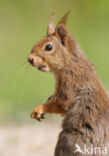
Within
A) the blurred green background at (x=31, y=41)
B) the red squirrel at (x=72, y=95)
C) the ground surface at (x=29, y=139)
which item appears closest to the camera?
the red squirrel at (x=72, y=95)

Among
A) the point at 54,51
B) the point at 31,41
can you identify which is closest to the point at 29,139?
the point at 54,51

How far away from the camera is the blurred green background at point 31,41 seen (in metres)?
8.59

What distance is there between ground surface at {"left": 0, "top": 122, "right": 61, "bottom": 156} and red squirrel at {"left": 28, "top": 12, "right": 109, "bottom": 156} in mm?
2178

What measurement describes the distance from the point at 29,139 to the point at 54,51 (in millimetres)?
2765

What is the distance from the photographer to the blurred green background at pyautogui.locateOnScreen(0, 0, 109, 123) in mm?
8594

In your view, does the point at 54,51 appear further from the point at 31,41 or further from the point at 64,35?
the point at 31,41

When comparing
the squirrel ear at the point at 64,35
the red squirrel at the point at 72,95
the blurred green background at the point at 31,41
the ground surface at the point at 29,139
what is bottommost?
the red squirrel at the point at 72,95

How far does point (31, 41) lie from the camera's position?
10125 millimetres

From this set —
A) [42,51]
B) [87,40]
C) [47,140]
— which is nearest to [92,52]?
[87,40]

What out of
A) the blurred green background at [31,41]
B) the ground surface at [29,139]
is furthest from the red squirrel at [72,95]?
the blurred green background at [31,41]

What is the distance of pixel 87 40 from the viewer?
10.5 meters

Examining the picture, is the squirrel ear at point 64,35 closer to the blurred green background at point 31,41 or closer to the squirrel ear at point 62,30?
the squirrel ear at point 62,30

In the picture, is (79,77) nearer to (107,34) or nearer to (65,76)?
(65,76)

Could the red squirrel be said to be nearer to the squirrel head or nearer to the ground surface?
the squirrel head
